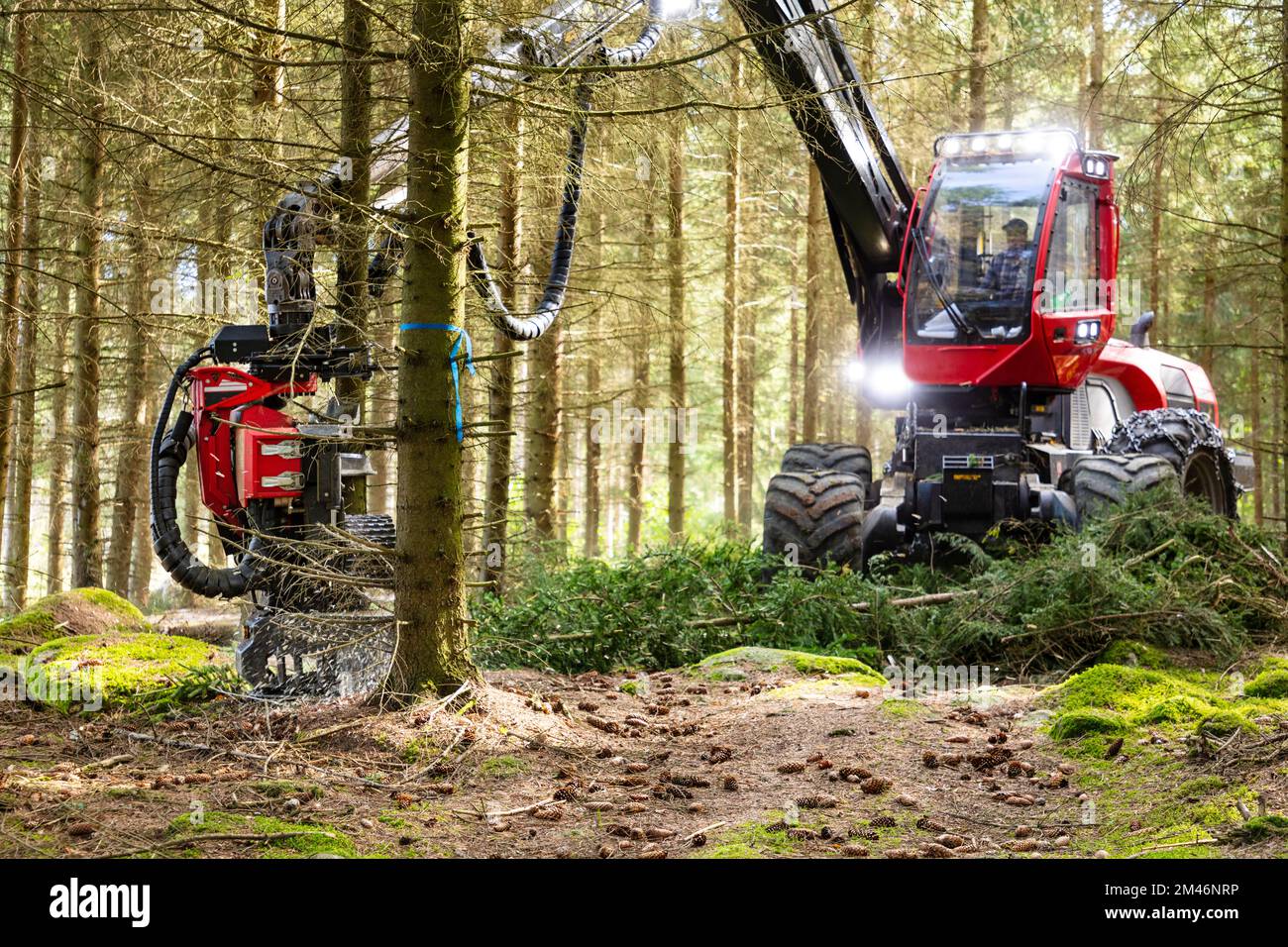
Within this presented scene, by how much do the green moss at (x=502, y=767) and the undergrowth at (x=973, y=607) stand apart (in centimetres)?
222

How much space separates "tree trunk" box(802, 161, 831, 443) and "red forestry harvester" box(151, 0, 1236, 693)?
6.15 metres

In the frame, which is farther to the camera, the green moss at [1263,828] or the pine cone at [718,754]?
the pine cone at [718,754]

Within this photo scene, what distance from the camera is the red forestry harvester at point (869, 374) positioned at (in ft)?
18.8

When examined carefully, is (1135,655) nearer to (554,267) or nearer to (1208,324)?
(554,267)

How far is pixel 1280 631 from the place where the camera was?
24.6ft

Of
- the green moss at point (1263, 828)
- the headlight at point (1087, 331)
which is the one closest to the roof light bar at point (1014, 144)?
the headlight at point (1087, 331)

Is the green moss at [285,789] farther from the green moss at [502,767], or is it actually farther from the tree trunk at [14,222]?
the tree trunk at [14,222]

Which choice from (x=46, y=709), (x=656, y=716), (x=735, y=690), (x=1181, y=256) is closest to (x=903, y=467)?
(x=735, y=690)

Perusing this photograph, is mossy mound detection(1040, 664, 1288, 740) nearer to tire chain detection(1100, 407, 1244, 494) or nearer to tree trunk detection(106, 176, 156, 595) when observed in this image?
tire chain detection(1100, 407, 1244, 494)

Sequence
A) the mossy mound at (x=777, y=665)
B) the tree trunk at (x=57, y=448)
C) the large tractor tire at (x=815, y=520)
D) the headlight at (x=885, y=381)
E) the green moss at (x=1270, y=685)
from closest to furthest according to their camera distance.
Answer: the green moss at (x=1270, y=685), the mossy mound at (x=777, y=665), the large tractor tire at (x=815, y=520), the headlight at (x=885, y=381), the tree trunk at (x=57, y=448)

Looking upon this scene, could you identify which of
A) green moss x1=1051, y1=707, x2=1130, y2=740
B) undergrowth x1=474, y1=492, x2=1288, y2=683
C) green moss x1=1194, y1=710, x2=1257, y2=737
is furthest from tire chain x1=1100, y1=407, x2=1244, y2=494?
green moss x1=1194, y1=710, x2=1257, y2=737

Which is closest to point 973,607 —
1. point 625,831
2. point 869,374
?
point 869,374

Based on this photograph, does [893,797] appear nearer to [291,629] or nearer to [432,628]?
[432,628]

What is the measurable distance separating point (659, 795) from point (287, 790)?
137 cm
